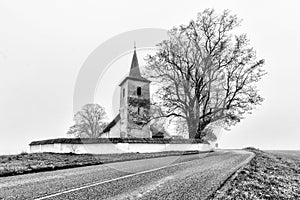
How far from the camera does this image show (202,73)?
82.6ft

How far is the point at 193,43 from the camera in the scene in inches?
1021

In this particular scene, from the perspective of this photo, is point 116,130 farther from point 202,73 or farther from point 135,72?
point 202,73

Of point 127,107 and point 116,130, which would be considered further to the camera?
point 116,130

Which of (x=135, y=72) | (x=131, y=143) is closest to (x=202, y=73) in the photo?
(x=131, y=143)

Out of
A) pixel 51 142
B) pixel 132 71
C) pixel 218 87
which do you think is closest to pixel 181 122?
pixel 218 87

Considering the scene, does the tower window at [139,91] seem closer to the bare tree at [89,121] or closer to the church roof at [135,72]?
the church roof at [135,72]

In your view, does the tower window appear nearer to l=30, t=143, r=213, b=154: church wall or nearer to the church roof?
the church roof

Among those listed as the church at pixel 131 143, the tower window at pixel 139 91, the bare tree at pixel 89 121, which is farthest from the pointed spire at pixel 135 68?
the church at pixel 131 143

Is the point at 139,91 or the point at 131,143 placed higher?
the point at 139,91

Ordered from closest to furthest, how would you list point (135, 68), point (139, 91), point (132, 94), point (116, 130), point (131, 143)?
point (131, 143) < point (132, 94) < point (139, 91) < point (116, 130) < point (135, 68)

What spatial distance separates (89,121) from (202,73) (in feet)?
93.4

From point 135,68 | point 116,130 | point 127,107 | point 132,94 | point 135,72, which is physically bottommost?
point 116,130

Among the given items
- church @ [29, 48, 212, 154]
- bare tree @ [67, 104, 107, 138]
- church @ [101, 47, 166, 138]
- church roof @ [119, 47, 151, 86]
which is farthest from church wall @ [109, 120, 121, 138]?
church roof @ [119, 47, 151, 86]

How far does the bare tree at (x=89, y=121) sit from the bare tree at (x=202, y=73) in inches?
912
